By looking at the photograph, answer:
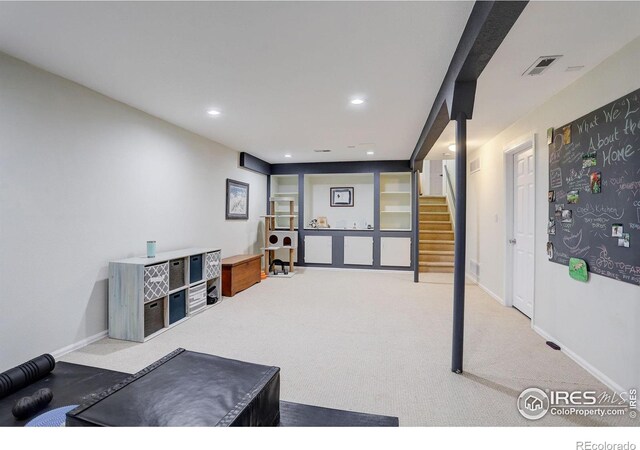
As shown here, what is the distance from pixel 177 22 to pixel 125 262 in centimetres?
222

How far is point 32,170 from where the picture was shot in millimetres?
2473

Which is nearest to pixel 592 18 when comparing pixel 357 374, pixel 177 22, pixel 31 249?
pixel 177 22

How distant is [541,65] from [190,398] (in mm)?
3114

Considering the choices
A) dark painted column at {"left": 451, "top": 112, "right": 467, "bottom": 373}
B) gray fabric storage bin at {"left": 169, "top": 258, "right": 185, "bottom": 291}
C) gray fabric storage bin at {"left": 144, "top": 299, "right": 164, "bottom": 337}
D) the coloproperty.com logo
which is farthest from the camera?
gray fabric storage bin at {"left": 169, "top": 258, "right": 185, "bottom": 291}

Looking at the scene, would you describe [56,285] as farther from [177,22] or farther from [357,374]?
[357,374]

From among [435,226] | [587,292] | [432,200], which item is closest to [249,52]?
[587,292]

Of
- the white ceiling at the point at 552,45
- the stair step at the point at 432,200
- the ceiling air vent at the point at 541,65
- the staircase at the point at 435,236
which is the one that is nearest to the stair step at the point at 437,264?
the staircase at the point at 435,236

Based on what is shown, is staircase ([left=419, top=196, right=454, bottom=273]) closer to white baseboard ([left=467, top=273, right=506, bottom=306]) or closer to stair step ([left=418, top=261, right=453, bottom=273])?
stair step ([left=418, top=261, right=453, bottom=273])

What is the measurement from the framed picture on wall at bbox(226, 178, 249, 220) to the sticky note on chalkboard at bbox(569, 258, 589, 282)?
4682mm

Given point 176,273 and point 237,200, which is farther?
point 237,200

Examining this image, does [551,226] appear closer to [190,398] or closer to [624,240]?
[624,240]

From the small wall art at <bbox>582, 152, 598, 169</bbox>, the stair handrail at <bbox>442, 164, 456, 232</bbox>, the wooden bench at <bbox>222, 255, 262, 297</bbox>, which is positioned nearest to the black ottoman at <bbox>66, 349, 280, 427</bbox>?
the small wall art at <bbox>582, 152, 598, 169</bbox>

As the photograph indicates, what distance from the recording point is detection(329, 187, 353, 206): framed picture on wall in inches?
289

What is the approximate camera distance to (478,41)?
179cm
